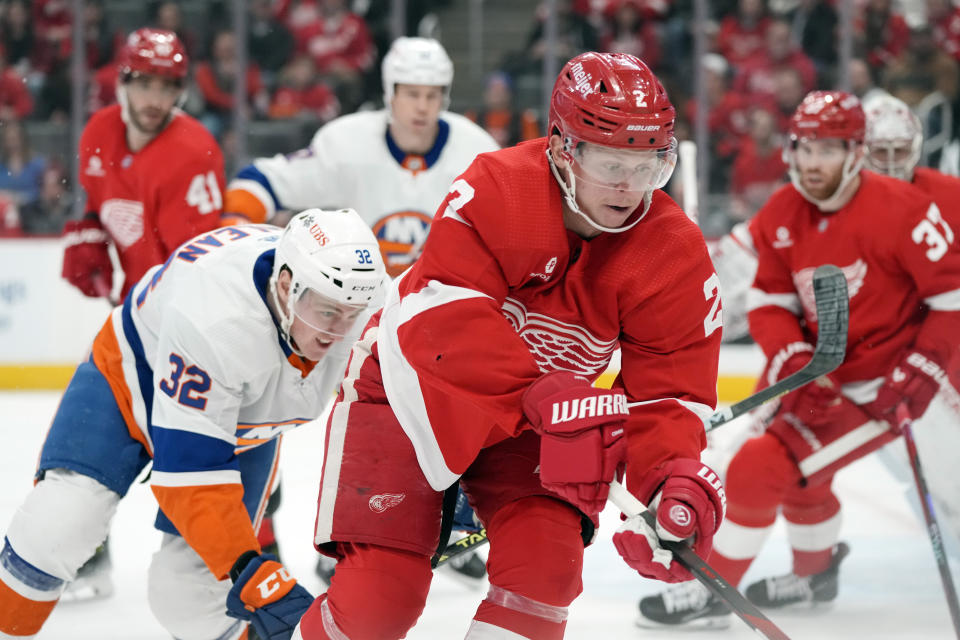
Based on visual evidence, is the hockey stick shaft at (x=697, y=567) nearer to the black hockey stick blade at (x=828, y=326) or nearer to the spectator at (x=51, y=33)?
the black hockey stick blade at (x=828, y=326)

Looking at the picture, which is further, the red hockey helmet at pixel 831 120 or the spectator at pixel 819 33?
the spectator at pixel 819 33

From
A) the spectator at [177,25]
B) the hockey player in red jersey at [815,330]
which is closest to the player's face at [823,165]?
the hockey player in red jersey at [815,330]

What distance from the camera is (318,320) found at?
2289 mm

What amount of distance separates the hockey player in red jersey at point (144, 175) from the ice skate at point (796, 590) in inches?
69.5

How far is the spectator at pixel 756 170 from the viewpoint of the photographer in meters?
6.25

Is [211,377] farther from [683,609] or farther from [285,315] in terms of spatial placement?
[683,609]

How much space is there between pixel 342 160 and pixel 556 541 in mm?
2099

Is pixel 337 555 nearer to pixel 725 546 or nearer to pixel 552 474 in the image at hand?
pixel 552 474

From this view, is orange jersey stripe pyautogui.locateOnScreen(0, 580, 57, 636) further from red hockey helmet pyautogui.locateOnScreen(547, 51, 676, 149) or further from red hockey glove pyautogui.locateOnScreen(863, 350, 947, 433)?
red hockey glove pyautogui.locateOnScreen(863, 350, 947, 433)

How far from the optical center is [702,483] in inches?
75.3

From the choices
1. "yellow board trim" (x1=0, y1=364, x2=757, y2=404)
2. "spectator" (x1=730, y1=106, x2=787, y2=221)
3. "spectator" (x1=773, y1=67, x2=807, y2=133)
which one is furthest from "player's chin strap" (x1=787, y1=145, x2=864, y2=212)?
"spectator" (x1=773, y1=67, x2=807, y2=133)

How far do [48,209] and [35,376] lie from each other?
2.71 ft

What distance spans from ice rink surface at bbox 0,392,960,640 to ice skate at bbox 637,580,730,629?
0.04m

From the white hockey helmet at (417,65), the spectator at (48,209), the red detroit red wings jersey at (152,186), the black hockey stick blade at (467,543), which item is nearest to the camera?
the black hockey stick blade at (467,543)
